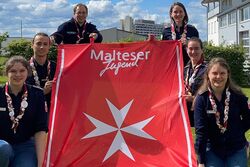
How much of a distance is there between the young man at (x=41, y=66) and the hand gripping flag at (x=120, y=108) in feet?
1.50

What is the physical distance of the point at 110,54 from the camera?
244 inches

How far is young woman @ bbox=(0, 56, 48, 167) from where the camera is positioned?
5.26 m

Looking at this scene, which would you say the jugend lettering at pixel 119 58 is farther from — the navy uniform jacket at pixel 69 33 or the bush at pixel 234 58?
the bush at pixel 234 58

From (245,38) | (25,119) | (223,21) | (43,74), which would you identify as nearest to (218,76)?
(25,119)

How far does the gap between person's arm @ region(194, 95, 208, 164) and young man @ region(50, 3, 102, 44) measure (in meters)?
2.79

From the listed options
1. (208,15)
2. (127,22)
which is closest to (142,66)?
(127,22)

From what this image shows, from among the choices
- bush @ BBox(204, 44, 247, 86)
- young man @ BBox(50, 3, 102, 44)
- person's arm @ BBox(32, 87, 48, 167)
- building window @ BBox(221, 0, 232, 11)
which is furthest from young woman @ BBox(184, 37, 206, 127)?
building window @ BBox(221, 0, 232, 11)

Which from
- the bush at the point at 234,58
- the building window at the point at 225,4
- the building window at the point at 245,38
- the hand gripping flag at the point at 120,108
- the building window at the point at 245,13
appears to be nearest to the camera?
the hand gripping flag at the point at 120,108

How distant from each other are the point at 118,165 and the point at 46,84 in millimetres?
1644

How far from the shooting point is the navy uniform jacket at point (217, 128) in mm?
5387

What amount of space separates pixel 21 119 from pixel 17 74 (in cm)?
53

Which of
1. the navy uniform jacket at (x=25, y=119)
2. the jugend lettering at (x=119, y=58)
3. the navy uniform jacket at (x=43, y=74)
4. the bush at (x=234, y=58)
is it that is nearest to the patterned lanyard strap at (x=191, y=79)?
the jugend lettering at (x=119, y=58)

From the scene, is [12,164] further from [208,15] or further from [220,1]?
[208,15]

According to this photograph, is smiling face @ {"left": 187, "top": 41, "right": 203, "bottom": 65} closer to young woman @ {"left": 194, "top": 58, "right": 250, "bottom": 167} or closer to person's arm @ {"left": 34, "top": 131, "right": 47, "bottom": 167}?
young woman @ {"left": 194, "top": 58, "right": 250, "bottom": 167}
